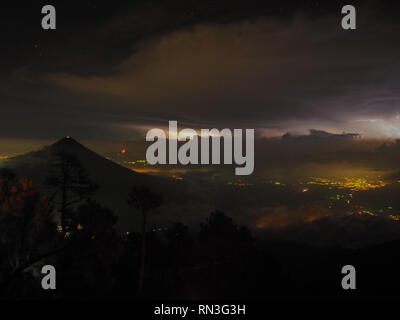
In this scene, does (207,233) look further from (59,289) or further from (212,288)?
(59,289)

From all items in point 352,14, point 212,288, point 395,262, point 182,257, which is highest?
point 352,14

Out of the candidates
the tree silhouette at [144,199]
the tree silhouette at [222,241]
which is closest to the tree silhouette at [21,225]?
the tree silhouette at [144,199]

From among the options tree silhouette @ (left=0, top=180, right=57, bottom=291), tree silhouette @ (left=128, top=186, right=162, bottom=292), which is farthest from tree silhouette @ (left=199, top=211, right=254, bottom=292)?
tree silhouette @ (left=0, top=180, right=57, bottom=291)

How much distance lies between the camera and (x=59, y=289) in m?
16.4

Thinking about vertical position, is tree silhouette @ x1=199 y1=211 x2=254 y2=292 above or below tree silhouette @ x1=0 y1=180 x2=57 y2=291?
below

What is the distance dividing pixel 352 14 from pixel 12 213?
2055 centimetres

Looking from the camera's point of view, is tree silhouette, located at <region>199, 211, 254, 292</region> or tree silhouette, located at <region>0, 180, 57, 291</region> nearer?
tree silhouette, located at <region>0, 180, 57, 291</region>

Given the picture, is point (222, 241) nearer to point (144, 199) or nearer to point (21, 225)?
point (144, 199)

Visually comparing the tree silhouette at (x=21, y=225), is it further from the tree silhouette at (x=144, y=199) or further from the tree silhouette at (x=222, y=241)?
the tree silhouette at (x=222, y=241)

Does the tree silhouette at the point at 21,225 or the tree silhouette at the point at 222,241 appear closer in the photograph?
the tree silhouette at the point at 21,225

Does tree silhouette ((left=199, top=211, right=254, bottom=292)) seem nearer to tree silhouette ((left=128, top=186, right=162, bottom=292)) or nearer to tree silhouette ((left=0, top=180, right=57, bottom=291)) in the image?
tree silhouette ((left=128, top=186, right=162, bottom=292))
